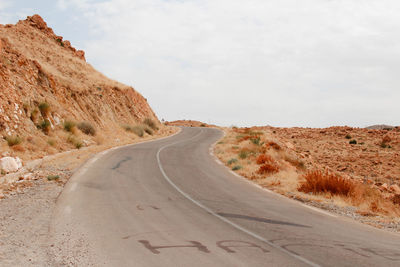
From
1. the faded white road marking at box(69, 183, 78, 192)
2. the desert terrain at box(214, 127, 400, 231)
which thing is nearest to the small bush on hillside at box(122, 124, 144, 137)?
the desert terrain at box(214, 127, 400, 231)

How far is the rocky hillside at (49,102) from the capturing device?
1998cm

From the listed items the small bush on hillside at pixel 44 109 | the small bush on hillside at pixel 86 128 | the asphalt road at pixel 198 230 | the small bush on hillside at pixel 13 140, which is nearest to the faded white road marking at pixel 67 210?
the asphalt road at pixel 198 230

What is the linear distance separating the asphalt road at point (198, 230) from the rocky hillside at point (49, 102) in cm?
863

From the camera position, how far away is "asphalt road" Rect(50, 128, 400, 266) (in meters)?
5.84

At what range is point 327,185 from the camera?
1309 cm

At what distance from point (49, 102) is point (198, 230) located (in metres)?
22.6

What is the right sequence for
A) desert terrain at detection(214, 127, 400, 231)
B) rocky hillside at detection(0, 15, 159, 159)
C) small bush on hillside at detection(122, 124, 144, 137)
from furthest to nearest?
1. small bush on hillside at detection(122, 124, 144, 137)
2. rocky hillside at detection(0, 15, 159, 159)
3. desert terrain at detection(214, 127, 400, 231)

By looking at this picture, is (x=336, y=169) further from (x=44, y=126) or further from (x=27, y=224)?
(x=27, y=224)

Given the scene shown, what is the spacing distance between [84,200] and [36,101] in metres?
17.0

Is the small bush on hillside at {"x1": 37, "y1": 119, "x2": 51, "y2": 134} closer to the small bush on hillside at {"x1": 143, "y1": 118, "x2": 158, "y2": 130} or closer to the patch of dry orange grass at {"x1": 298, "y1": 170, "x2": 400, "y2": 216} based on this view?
the patch of dry orange grass at {"x1": 298, "y1": 170, "x2": 400, "y2": 216}

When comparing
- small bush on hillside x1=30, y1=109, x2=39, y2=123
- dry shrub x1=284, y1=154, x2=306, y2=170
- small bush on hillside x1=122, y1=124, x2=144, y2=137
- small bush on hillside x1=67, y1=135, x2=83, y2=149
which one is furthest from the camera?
small bush on hillside x1=122, y1=124, x2=144, y2=137

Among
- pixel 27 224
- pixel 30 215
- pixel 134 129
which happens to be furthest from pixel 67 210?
pixel 134 129

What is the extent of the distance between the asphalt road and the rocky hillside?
8.63 m

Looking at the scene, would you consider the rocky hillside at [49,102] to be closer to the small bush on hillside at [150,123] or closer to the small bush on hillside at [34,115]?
the small bush on hillside at [34,115]
